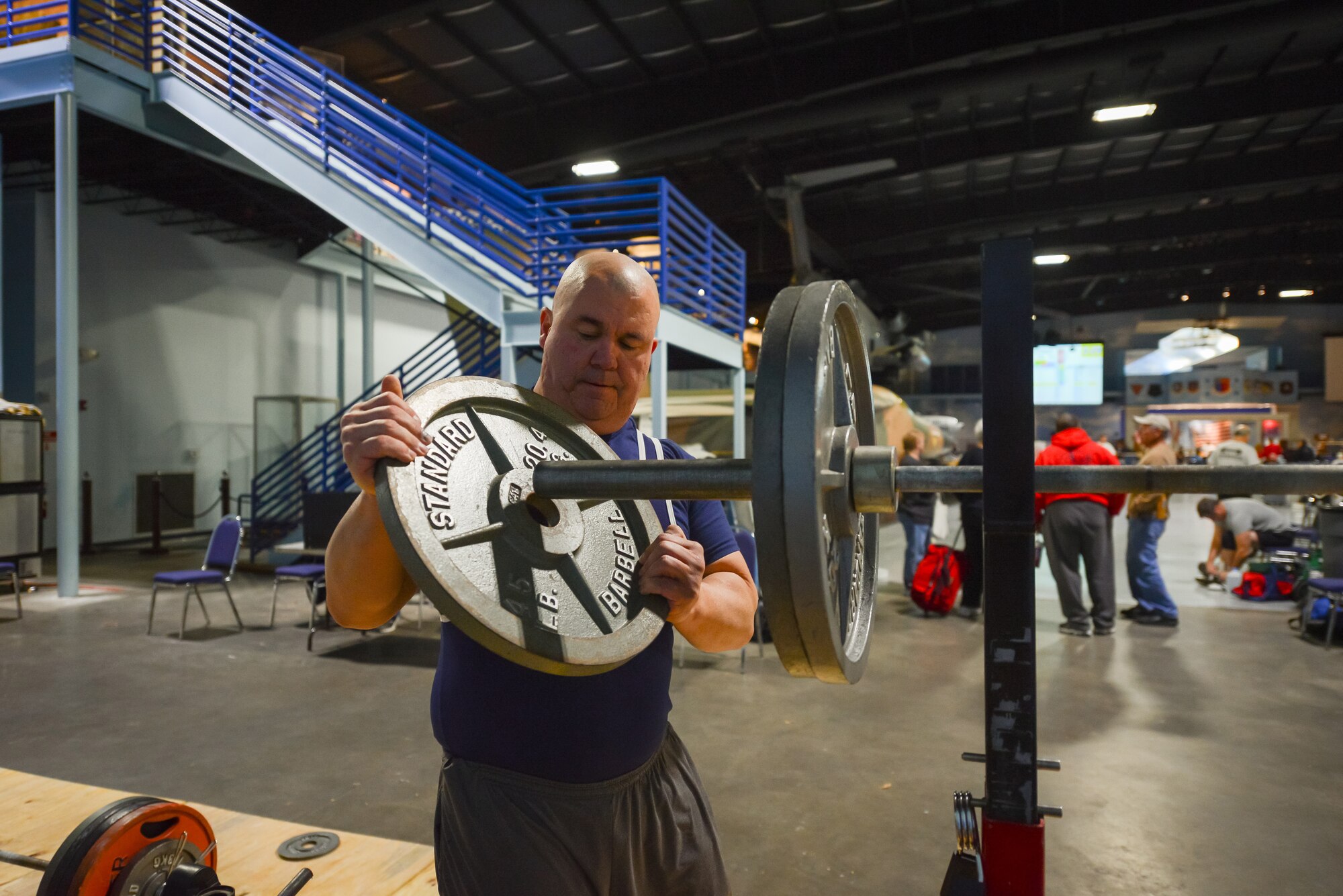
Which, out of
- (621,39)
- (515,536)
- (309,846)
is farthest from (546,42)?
(515,536)

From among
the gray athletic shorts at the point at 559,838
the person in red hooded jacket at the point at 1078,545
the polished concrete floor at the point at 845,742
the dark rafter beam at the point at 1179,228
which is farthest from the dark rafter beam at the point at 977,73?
the gray athletic shorts at the point at 559,838

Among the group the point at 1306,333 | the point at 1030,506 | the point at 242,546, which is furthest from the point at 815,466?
the point at 1306,333

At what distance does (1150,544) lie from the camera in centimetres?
544

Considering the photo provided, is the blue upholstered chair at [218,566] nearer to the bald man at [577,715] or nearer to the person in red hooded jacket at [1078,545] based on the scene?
the bald man at [577,715]

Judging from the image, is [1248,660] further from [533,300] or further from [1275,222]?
[1275,222]

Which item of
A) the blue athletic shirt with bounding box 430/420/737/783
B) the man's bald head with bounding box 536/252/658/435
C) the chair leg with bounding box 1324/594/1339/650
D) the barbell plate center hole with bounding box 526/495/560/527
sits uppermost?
the man's bald head with bounding box 536/252/658/435

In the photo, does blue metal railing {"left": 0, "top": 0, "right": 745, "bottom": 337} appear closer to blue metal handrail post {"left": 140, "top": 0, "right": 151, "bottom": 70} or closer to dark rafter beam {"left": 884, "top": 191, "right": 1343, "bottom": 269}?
blue metal handrail post {"left": 140, "top": 0, "right": 151, "bottom": 70}

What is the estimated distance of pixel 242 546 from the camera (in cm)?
913

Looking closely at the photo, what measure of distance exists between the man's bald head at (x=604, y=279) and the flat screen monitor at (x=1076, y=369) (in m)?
16.3

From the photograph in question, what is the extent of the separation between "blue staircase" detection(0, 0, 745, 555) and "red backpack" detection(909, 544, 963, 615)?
8.27 feet

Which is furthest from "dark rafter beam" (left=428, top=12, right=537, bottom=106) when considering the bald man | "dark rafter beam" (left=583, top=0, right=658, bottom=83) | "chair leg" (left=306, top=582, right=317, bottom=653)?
the bald man

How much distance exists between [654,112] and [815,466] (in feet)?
25.4

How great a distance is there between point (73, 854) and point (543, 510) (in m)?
1.14

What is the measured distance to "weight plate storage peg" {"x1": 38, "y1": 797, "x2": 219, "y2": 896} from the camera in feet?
4.57
